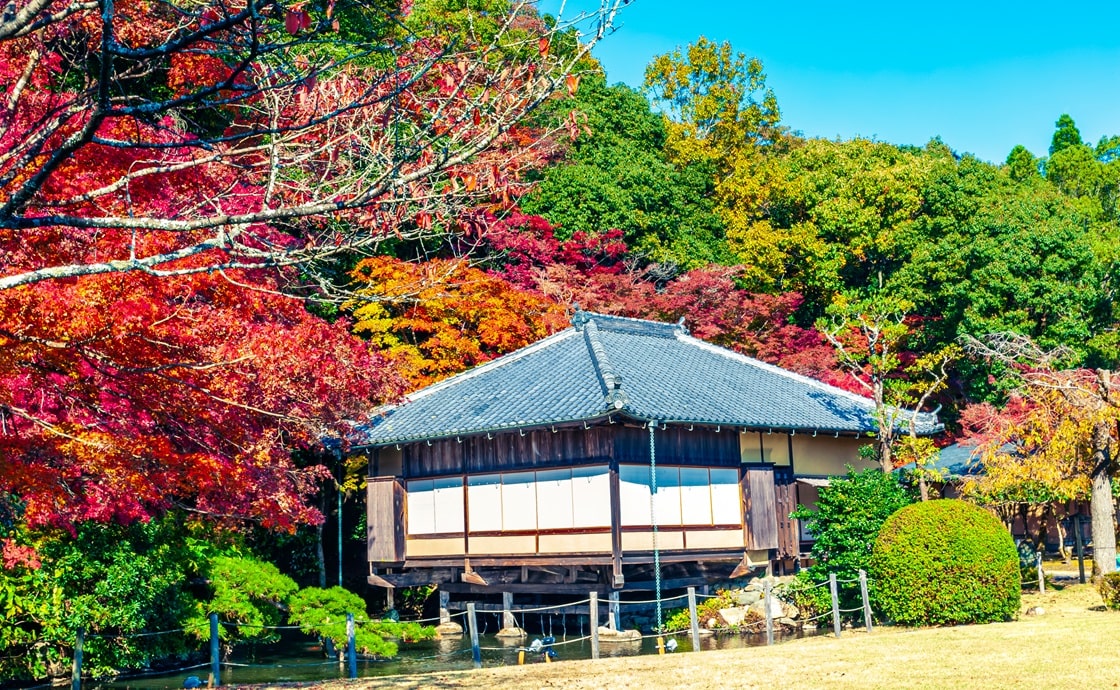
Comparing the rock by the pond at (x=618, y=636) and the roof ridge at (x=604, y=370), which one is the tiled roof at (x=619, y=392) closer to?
the roof ridge at (x=604, y=370)

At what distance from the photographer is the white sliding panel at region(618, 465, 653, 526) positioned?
2055 cm

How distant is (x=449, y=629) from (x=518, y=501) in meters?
4.97

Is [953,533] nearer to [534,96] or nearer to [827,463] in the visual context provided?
[827,463]

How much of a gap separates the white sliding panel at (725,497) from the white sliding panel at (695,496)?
0.21 metres

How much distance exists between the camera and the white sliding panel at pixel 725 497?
→ 74.0 feet

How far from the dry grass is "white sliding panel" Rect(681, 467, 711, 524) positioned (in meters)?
5.32

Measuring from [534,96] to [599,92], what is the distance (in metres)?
36.5

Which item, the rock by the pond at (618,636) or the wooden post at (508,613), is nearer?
the rock by the pond at (618,636)

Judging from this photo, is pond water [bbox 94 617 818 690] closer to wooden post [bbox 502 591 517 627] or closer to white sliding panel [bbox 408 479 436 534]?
wooden post [bbox 502 591 517 627]

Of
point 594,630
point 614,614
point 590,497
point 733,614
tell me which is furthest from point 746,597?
point 594,630

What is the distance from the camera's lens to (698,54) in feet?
155

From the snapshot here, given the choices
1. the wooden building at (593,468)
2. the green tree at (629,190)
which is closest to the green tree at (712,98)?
the green tree at (629,190)

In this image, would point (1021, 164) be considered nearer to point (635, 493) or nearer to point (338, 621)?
point (635, 493)

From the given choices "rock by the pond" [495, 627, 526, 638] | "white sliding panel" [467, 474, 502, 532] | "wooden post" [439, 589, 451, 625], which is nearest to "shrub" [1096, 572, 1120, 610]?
"white sliding panel" [467, 474, 502, 532]
